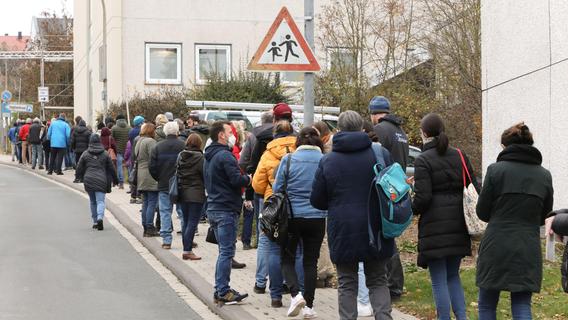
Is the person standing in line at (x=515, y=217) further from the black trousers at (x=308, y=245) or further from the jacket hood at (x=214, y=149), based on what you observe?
the jacket hood at (x=214, y=149)

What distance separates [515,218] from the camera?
669 centimetres

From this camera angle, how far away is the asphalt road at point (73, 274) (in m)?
9.71

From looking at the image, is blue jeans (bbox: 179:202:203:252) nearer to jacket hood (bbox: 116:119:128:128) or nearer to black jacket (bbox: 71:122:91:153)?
jacket hood (bbox: 116:119:128:128)

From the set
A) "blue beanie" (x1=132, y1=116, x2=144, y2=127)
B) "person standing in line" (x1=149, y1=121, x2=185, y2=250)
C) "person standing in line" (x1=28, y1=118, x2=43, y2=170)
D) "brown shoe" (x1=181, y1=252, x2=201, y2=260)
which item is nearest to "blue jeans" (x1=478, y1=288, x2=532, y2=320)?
"brown shoe" (x1=181, y1=252, x2=201, y2=260)

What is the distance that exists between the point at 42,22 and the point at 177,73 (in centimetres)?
4840

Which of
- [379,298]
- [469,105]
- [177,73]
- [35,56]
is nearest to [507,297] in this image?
[379,298]

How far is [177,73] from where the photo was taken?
3791 cm

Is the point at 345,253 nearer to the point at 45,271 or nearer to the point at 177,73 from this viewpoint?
the point at 45,271

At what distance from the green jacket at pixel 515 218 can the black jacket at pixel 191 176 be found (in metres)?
5.99

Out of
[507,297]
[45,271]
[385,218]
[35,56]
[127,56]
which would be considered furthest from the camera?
[35,56]

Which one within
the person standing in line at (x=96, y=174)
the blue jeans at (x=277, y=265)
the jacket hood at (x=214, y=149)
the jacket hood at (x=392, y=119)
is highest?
the jacket hood at (x=392, y=119)

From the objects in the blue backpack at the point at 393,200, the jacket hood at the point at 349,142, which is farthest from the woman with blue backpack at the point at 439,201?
the jacket hood at the point at 349,142

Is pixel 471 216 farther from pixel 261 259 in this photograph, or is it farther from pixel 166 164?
pixel 166 164

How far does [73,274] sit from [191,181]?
6.15 ft
